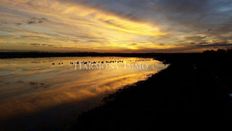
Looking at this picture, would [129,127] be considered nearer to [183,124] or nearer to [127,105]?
[183,124]

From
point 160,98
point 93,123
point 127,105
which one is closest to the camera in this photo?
point 93,123

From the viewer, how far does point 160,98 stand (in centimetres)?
1939

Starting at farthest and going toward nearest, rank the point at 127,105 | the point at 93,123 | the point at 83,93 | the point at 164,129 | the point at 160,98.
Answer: the point at 83,93 → the point at 160,98 → the point at 127,105 → the point at 93,123 → the point at 164,129

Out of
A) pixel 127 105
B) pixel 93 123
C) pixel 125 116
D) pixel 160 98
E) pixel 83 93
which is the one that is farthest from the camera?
pixel 83 93

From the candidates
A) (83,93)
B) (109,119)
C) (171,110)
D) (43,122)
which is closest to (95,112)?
(109,119)

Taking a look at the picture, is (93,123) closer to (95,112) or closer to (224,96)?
(95,112)

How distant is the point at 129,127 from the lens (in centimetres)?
1243

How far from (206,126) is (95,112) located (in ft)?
21.4

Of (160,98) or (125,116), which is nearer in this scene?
(125,116)

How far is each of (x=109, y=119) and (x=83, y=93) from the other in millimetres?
10158

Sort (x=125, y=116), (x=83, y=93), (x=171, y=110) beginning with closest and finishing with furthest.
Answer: (x=125, y=116), (x=171, y=110), (x=83, y=93)

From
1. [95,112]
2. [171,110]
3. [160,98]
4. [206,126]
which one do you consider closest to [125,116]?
[95,112]

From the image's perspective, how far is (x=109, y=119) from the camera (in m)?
13.8

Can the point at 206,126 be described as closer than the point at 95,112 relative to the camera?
Yes
